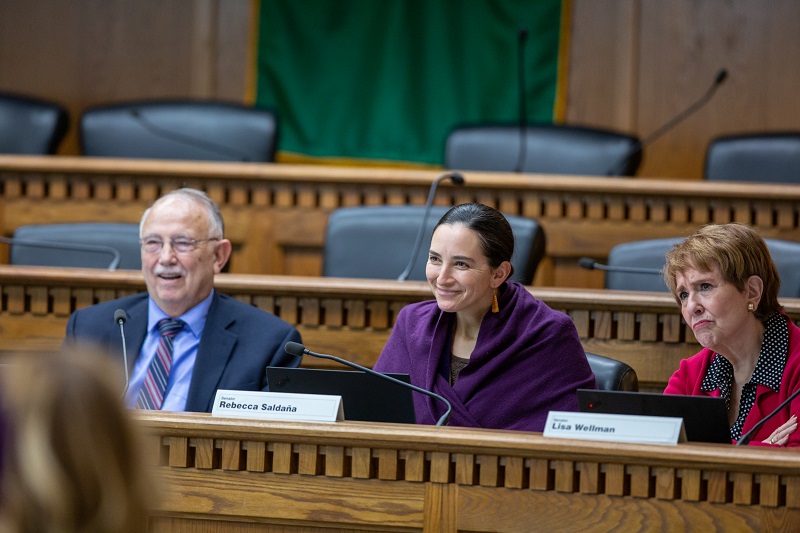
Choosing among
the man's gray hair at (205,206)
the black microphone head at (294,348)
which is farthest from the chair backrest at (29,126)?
the black microphone head at (294,348)

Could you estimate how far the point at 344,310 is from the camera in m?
2.93

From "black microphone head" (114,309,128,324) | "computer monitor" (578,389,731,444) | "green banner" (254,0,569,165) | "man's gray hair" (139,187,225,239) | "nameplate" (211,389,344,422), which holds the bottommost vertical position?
"nameplate" (211,389,344,422)

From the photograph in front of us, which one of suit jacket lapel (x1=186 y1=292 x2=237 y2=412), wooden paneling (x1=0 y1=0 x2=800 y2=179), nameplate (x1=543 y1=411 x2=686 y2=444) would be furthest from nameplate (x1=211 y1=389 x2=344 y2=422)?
wooden paneling (x1=0 y1=0 x2=800 y2=179)

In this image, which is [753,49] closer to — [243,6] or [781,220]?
[781,220]

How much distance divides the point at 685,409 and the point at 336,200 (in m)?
2.10

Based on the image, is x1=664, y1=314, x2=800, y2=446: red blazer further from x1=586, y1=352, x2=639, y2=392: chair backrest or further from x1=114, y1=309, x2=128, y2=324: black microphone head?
x1=114, y1=309, x2=128, y2=324: black microphone head

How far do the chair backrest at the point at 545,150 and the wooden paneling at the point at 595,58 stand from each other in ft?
2.84

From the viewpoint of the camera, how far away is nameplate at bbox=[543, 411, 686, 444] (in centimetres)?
187

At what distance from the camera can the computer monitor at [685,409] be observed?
1.92 meters

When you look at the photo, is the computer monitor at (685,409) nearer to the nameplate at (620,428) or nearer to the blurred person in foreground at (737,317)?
the nameplate at (620,428)

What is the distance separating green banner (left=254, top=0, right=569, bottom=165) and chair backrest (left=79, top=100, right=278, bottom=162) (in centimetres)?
74

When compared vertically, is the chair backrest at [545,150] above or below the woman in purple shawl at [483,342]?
above

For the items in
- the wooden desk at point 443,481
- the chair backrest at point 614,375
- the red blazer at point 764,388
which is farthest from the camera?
the chair backrest at point 614,375

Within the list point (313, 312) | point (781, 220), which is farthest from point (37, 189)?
point (781, 220)
